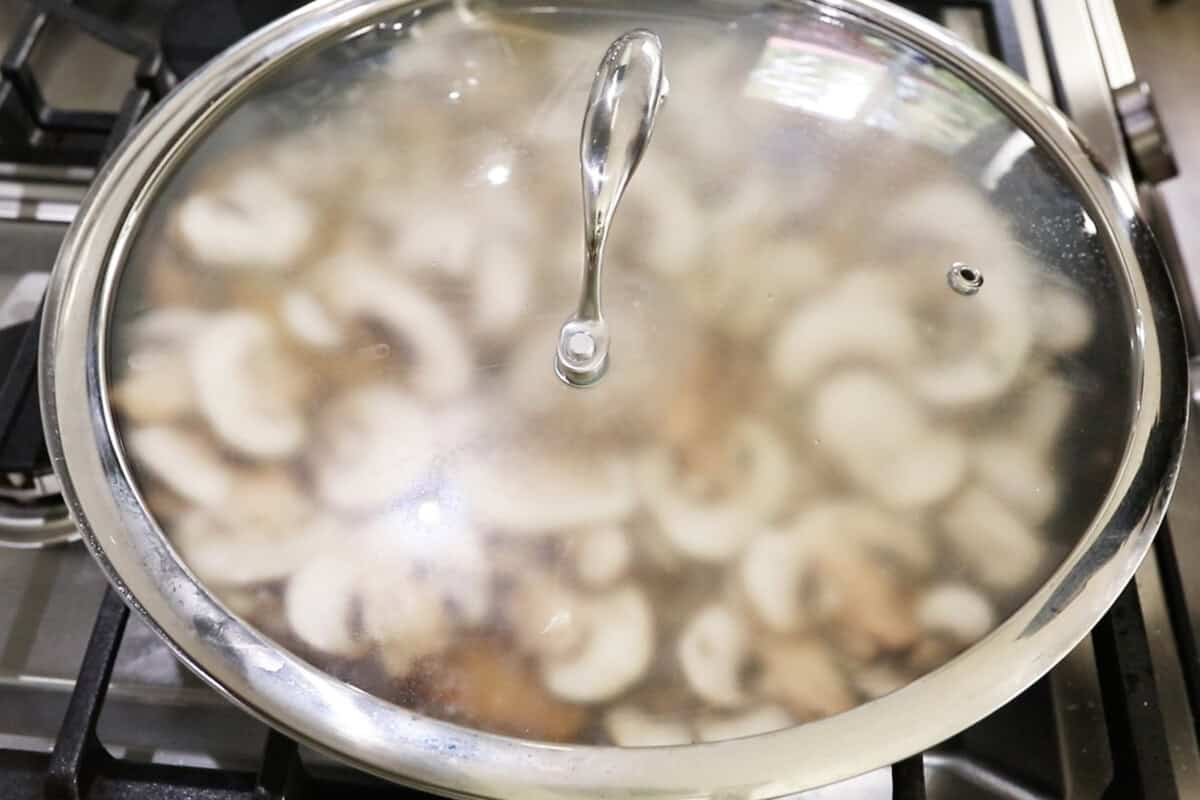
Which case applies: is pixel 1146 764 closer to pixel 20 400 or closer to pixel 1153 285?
pixel 1153 285

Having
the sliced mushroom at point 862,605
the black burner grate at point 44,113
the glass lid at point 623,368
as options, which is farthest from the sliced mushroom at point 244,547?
the black burner grate at point 44,113

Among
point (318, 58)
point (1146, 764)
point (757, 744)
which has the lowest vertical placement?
point (1146, 764)

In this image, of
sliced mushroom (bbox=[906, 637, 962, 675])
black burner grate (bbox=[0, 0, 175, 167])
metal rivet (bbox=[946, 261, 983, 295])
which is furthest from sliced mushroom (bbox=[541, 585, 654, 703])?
black burner grate (bbox=[0, 0, 175, 167])

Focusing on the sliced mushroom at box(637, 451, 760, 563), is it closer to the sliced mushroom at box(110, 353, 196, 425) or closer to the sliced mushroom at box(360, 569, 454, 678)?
the sliced mushroom at box(360, 569, 454, 678)

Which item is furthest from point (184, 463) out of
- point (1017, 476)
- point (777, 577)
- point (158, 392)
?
point (1017, 476)

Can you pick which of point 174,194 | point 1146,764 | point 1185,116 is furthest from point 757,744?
point 1185,116

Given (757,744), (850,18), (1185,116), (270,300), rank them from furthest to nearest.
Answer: (1185,116) → (850,18) → (270,300) → (757,744)

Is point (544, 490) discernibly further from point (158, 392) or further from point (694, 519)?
point (158, 392)
